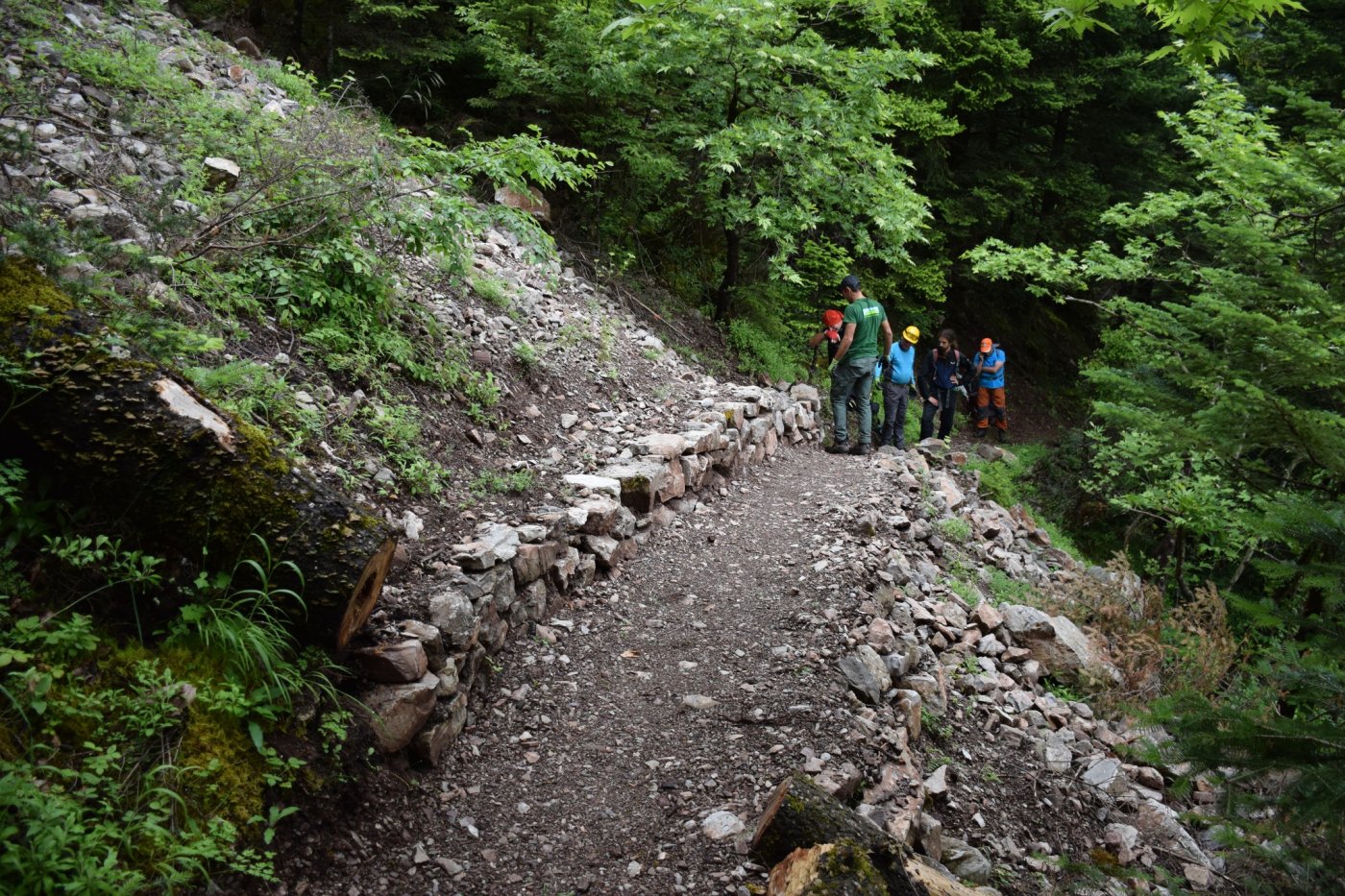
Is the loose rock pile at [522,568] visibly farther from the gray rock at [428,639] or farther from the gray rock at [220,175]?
the gray rock at [220,175]

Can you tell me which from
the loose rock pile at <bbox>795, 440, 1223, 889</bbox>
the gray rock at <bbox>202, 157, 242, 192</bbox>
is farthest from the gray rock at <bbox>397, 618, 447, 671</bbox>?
the gray rock at <bbox>202, 157, 242, 192</bbox>

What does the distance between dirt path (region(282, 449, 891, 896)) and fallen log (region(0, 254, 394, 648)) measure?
993 mm

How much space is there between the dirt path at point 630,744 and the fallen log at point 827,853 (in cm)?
21

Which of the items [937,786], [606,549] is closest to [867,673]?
[937,786]

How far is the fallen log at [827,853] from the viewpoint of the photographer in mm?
2809

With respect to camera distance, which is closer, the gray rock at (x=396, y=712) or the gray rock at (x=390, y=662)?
the gray rock at (x=396, y=712)

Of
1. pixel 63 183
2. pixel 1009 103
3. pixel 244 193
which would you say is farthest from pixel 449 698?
pixel 1009 103

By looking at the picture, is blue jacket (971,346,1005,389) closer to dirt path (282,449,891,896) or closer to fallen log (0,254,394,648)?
dirt path (282,449,891,896)

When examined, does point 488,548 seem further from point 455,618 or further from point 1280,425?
point 1280,425

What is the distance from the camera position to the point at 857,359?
1035cm

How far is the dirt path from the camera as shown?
128 inches

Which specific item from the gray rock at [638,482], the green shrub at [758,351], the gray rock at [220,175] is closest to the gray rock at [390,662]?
the gray rock at [638,482]

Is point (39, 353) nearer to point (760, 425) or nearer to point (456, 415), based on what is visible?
point (456, 415)

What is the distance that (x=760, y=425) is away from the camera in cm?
926
